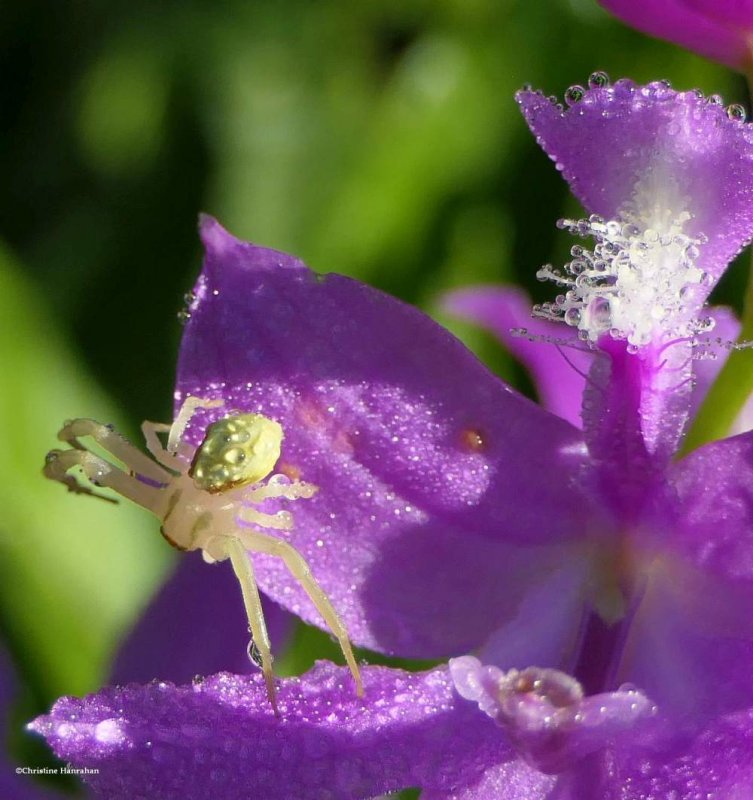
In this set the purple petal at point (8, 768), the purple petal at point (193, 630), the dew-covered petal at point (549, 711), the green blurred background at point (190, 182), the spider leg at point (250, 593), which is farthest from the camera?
the green blurred background at point (190, 182)

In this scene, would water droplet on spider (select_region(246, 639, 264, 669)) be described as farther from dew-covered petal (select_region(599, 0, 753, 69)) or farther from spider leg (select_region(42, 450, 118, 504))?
dew-covered petal (select_region(599, 0, 753, 69))

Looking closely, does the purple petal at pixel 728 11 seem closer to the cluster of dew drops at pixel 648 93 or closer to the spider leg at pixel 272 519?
the cluster of dew drops at pixel 648 93

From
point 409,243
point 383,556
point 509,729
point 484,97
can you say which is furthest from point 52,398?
point 509,729

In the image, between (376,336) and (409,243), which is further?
(409,243)

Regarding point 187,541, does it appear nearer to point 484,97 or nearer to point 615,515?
point 615,515

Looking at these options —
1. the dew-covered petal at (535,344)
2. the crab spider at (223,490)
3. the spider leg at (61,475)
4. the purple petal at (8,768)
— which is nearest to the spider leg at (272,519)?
the crab spider at (223,490)

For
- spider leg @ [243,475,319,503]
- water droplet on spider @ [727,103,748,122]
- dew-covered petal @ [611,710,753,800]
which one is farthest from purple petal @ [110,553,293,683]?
water droplet on spider @ [727,103,748,122]
